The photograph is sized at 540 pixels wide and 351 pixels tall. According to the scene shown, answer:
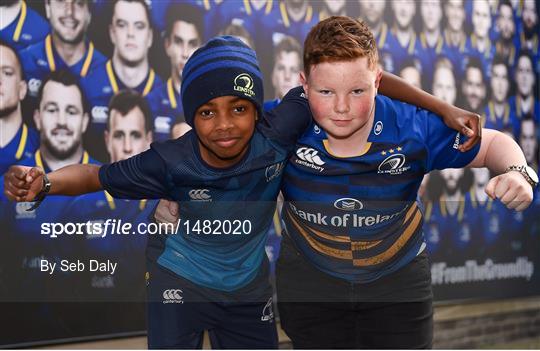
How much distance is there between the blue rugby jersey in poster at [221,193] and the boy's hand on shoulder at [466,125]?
46 cm

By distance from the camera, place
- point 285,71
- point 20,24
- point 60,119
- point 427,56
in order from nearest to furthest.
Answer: point 20,24, point 60,119, point 285,71, point 427,56

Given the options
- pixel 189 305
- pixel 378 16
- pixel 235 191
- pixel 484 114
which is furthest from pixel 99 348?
pixel 484 114

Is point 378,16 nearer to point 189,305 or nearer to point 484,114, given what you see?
point 484,114

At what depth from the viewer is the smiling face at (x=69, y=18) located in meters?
2.73

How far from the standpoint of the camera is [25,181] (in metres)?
1.87

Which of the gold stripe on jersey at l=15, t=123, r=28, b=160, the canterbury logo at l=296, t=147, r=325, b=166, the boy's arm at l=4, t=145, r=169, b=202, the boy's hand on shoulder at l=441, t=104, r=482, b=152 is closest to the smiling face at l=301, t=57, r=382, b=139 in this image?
the canterbury logo at l=296, t=147, r=325, b=166

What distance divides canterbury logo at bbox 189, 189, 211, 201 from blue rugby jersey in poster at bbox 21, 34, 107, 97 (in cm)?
115

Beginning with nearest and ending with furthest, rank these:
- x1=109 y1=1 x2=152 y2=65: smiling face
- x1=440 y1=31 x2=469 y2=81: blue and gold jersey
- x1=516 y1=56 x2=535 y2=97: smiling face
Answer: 1. x1=109 y1=1 x2=152 y2=65: smiling face
2. x1=440 y1=31 x2=469 y2=81: blue and gold jersey
3. x1=516 y1=56 x2=535 y2=97: smiling face

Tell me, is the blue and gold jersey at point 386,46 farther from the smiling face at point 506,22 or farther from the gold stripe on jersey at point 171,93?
the gold stripe on jersey at point 171,93

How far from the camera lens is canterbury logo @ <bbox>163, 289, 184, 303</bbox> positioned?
1942mm

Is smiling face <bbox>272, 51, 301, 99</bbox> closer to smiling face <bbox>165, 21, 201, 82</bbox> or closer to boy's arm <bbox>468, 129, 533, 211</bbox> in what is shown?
smiling face <bbox>165, 21, 201, 82</bbox>

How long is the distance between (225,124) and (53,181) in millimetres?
565

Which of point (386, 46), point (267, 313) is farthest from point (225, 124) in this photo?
point (386, 46)

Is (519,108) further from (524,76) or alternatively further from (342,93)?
(342,93)
